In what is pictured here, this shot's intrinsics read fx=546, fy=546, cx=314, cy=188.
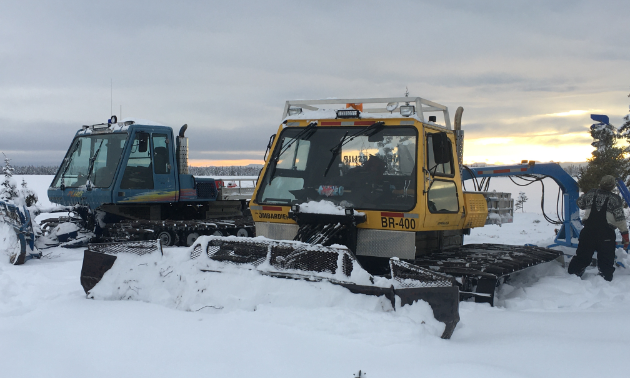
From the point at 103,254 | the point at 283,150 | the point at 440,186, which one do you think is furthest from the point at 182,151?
the point at 440,186

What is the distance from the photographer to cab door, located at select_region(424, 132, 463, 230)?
598 cm

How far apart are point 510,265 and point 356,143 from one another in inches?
89.4

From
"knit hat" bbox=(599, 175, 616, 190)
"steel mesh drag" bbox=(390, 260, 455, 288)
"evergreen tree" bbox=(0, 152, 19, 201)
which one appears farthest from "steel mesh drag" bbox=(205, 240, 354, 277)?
"evergreen tree" bbox=(0, 152, 19, 201)

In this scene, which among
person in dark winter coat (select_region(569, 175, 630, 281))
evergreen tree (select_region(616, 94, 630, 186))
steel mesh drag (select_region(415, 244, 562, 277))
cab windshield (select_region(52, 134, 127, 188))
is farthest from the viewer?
evergreen tree (select_region(616, 94, 630, 186))

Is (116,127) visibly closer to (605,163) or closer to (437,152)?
(437,152)

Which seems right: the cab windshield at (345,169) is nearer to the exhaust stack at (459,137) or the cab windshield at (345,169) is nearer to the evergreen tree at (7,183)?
the exhaust stack at (459,137)

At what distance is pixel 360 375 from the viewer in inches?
147

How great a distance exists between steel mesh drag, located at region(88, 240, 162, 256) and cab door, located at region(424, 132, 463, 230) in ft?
9.64

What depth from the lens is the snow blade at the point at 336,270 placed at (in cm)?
455

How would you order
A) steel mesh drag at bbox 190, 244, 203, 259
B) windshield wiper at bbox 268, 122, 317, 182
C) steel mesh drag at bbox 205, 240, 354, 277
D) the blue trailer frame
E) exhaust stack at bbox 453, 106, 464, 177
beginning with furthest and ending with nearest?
the blue trailer frame → exhaust stack at bbox 453, 106, 464, 177 → windshield wiper at bbox 268, 122, 317, 182 → steel mesh drag at bbox 190, 244, 203, 259 → steel mesh drag at bbox 205, 240, 354, 277

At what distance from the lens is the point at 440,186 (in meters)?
6.49

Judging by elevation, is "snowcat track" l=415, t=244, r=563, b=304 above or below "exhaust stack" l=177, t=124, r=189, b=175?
below

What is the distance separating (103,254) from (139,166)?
4.82m

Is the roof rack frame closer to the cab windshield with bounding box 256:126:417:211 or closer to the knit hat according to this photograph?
the cab windshield with bounding box 256:126:417:211
